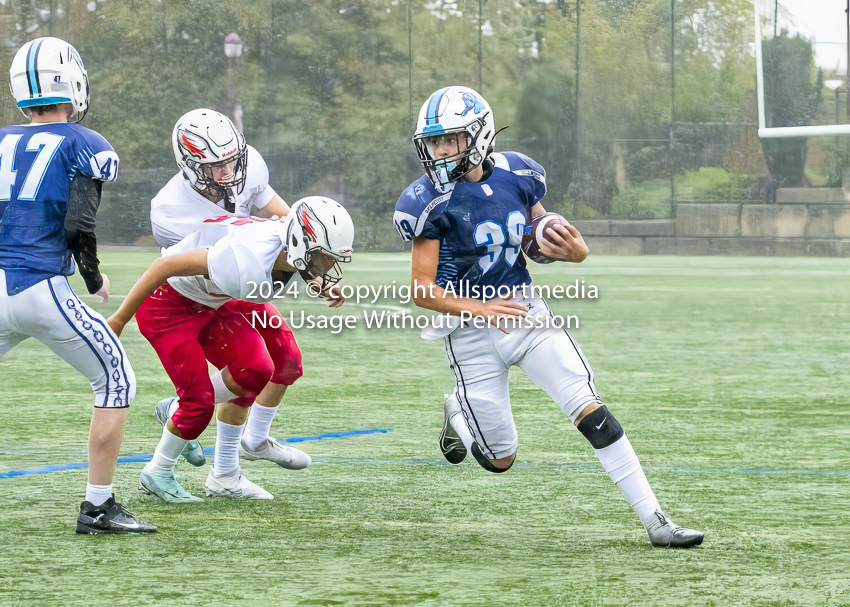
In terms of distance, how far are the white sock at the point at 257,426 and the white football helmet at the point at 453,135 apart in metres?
1.54

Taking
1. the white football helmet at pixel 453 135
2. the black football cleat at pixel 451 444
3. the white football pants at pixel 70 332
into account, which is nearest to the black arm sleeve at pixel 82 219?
the white football pants at pixel 70 332

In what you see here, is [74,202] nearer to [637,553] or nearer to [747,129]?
[637,553]

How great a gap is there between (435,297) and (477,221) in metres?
0.36

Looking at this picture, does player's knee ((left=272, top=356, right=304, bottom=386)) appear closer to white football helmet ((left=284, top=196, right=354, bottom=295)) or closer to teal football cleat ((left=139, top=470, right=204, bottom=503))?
teal football cleat ((left=139, top=470, right=204, bottom=503))

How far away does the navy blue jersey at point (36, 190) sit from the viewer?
3.64 m

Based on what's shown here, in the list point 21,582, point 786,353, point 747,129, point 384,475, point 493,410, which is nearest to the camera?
point 21,582

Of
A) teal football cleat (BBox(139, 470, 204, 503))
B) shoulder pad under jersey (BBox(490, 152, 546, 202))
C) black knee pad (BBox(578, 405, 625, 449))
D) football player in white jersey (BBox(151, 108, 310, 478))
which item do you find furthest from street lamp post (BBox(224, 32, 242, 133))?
black knee pad (BBox(578, 405, 625, 449))

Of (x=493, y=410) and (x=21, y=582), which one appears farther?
(x=493, y=410)

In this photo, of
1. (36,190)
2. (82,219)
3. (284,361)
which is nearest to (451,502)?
(284,361)

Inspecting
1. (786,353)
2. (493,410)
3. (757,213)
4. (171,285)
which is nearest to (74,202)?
(171,285)

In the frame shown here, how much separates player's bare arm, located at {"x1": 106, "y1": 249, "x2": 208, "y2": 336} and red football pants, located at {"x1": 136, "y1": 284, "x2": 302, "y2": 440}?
451mm

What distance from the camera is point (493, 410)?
418cm

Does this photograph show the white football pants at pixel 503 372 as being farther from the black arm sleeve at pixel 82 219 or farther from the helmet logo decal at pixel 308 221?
the black arm sleeve at pixel 82 219

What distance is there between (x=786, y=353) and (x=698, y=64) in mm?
21033
